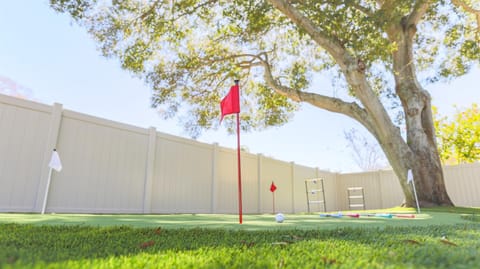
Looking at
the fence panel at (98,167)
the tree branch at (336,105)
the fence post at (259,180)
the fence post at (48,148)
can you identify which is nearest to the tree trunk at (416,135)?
the tree branch at (336,105)

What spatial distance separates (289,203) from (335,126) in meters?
9.55

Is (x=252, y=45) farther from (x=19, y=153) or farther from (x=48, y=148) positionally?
(x=19, y=153)

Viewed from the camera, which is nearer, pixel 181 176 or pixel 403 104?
pixel 181 176

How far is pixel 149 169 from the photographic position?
5.73 metres

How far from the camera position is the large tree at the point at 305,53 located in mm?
5484

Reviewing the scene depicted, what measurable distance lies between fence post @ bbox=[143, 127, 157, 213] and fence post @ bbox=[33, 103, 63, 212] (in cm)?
169

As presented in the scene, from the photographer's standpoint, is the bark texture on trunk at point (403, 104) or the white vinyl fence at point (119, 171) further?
the bark texture on trunk at point (403, 104)

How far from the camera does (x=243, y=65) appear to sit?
25.9 feet

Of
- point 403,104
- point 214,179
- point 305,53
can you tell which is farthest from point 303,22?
point 214,179

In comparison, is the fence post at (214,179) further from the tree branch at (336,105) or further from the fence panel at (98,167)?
the tree branch at (336,105)

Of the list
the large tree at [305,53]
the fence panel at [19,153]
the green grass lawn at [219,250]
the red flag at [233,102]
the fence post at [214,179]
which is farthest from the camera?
the fence post at [214,179]

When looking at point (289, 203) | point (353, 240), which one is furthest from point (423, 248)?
point (289, 203)

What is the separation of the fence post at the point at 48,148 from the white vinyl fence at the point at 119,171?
0.01 metres

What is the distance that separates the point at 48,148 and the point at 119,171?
123 cm
